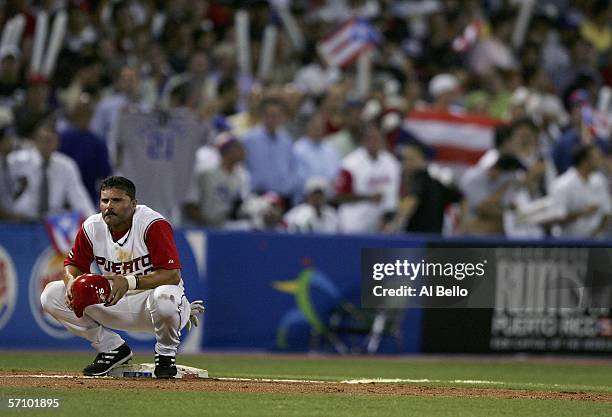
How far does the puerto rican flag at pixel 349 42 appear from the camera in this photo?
20.3m

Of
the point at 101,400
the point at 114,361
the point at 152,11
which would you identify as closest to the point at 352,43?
the point at 152,11

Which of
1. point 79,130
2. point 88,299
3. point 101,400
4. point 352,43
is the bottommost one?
point 101,400

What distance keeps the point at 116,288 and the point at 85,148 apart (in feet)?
18.9

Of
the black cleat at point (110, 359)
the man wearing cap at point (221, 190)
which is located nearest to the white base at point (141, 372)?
the black cleat at point (110, 359)

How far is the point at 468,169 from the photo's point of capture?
19.6m

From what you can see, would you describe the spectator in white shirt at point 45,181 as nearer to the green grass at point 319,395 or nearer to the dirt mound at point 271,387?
the green grass at point 319,395

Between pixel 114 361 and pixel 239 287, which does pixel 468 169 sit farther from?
pixel 114 361

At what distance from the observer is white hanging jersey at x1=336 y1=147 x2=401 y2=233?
57.1ft

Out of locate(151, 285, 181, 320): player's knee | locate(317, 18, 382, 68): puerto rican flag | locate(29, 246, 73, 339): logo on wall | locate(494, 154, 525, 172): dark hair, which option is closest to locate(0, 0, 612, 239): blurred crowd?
locate(494, 154, 525, 172): dark hair

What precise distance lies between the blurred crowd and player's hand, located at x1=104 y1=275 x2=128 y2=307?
198 inches

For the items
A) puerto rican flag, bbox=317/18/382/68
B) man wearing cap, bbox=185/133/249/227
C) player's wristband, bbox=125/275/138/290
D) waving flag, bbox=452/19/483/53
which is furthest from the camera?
waving flag, bbox=452/19/483/53

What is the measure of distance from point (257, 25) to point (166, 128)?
14.8ft

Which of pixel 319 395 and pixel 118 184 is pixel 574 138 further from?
pixel 118 184
